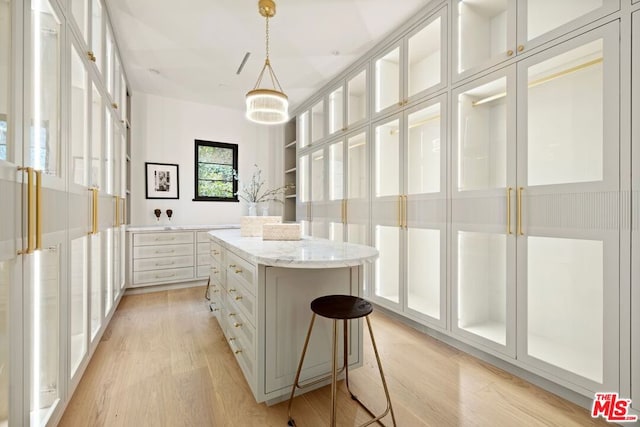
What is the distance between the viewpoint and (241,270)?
6.06 ft

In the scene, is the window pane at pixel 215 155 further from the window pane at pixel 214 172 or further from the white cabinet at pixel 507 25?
the white cabinet at pixel 507 25

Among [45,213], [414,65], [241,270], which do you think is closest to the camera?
[45,213]

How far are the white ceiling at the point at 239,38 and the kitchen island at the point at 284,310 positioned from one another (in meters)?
2.19

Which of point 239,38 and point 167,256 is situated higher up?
point 239,38

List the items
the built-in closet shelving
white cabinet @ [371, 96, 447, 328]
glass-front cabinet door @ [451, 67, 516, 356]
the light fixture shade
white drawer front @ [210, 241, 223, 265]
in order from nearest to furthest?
1. the built-in closet shelving
2. glass-front cabinet door @ [451, 67, 516, 356]
3. the light fixture shade
4. white cabinet @ [371, 96, 447, 328]
5. white drawer front @ [210, 241, 223, 265]

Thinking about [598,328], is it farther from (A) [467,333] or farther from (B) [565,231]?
(A) [467,333]

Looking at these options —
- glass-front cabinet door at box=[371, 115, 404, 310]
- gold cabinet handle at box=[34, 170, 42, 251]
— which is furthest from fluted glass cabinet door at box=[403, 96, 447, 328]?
gold cabinet handle at box=[34, 170, 42, 251]

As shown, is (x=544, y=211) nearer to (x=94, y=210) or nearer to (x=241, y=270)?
(x=241, y=270)

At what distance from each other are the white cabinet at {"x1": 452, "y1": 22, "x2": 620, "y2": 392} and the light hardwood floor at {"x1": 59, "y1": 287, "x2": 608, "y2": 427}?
0.26 m

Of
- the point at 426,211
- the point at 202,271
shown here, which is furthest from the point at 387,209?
the point at 202,271

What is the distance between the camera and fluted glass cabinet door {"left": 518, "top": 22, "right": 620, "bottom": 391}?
1493 mm

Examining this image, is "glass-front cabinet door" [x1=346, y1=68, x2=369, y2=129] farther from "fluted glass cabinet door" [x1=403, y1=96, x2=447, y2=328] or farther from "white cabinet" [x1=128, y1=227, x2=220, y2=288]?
"white cabinet" [x1=128, y1=227, x2=220, y2=288]

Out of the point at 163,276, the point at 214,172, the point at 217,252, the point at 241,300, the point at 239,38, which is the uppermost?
the point at 239,38

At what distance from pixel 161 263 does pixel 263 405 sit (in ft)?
9.78
